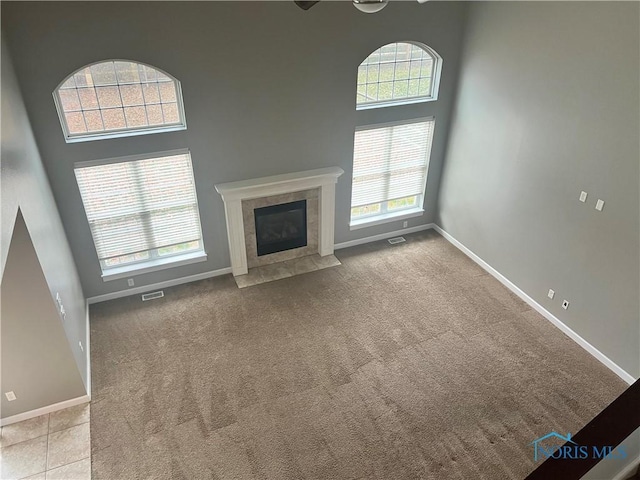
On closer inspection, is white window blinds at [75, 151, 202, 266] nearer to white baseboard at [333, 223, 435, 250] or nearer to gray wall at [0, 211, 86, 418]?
gray wall at [0, 211, 86, 418]

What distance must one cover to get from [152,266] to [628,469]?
5.71 meters

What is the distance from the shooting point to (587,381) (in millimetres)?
4832

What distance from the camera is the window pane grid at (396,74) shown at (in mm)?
6121

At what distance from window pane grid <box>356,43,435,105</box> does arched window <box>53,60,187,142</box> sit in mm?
2627

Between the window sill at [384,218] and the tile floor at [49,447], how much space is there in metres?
4.58

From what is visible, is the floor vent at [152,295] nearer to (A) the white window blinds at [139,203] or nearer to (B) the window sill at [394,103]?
(A) the white window blinds at [139,203]

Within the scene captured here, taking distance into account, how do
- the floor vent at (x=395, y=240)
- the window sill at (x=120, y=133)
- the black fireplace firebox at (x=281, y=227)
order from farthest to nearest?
the floor vent at (x=395, y=240)
the black fireplace firebox at (x=281, y=227)
the window sill at (x=120, y=133)

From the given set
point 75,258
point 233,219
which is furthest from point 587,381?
point 75,258

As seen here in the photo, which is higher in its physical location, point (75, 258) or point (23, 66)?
point (23, 66)

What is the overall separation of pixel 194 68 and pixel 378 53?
2585mm

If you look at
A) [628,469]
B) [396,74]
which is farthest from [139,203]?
[628,469]

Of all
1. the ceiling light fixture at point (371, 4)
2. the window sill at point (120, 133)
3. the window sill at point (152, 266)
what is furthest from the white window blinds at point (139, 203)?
the ceiling light fixture at point (371, 4)

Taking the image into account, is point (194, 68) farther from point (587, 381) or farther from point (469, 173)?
point (587, 381)

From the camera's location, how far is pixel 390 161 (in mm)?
6980
